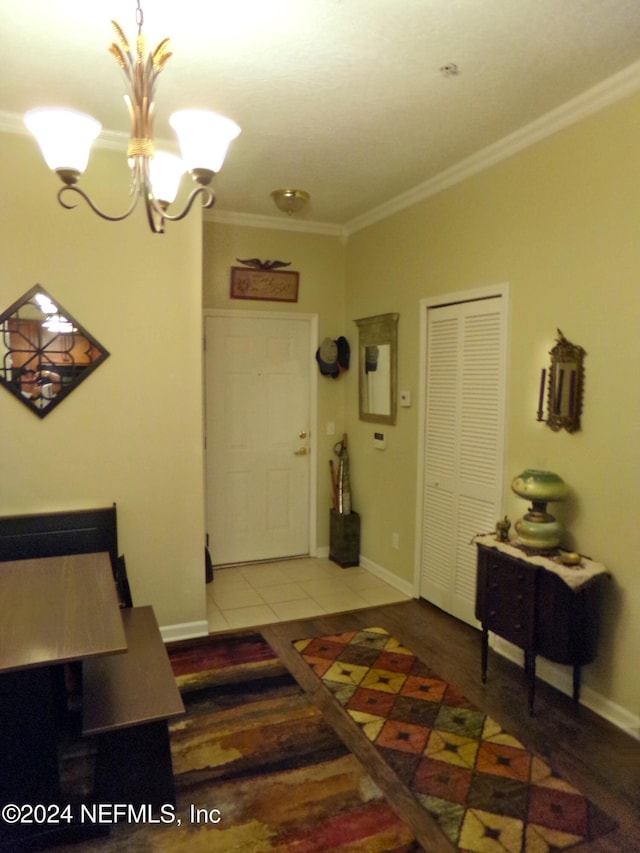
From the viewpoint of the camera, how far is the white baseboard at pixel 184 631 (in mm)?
3359

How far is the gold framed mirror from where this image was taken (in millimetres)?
4215

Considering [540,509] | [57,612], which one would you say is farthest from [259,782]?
[540,509]

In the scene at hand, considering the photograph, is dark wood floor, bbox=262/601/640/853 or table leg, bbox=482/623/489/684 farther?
table leg, bbox=482/623/489/684

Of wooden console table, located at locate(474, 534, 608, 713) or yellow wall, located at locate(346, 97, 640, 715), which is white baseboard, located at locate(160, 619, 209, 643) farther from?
yellow wall, located at locate(346, 97, 640, 715)

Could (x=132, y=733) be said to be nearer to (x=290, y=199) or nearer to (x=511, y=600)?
(x=511, y=600)

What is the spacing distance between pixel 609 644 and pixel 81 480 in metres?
2.73

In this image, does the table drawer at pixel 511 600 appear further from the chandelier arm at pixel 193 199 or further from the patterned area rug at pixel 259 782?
the chandelier arm at pixel 193 199

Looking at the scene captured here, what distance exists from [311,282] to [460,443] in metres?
2.00

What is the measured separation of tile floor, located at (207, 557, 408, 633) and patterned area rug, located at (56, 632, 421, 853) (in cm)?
79

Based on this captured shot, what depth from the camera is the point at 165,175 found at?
2014 millimetres

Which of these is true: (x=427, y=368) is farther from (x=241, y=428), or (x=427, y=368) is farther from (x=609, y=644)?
(x=609, y=644)

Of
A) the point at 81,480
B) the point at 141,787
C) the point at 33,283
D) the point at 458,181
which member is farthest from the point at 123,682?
the point at 458,181

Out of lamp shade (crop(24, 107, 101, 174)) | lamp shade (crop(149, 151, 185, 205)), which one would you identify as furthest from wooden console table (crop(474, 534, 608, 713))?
lamp shade (crop(24, 107, 101, 174))

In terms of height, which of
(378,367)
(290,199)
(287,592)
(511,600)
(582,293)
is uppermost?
(290,199)
